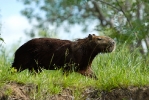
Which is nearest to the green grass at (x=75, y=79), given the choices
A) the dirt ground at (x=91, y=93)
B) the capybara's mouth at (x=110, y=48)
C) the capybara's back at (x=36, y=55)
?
the dirt ground at (x=91, y=93)

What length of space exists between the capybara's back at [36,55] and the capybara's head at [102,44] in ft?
2.61

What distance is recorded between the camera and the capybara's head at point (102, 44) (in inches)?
413

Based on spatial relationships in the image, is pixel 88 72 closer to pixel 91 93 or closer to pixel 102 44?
pixel 102 44

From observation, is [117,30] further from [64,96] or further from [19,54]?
[64,96]

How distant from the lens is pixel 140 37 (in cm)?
1386

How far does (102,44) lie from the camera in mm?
10508

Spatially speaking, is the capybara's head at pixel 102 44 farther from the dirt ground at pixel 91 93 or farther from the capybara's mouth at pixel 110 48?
the dirt ground at pixel 91 93

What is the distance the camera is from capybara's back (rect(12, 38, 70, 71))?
10.0 metres

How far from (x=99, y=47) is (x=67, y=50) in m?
0.80

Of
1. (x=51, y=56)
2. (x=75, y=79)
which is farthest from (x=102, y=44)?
(x=75, y=79)

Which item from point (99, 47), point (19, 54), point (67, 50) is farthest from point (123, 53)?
point (19, 54)

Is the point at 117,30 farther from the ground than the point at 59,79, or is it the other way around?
the point at 117,30

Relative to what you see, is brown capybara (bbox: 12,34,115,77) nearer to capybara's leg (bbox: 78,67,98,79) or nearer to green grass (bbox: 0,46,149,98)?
capybara's leg (bbox: 78,67,98,79)

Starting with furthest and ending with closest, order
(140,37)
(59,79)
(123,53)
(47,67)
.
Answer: (140,37), (123,53), (47,67), (59,79)
